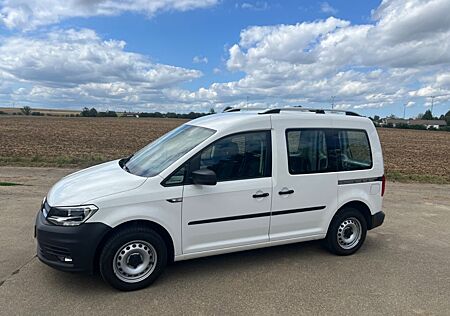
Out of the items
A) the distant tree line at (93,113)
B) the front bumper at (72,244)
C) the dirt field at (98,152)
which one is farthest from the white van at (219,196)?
the distant tree line at (93,113)

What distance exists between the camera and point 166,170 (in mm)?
3703

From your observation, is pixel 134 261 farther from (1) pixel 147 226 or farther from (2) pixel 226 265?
(2) pixel 226 265

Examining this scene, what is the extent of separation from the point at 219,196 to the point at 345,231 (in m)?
2.02

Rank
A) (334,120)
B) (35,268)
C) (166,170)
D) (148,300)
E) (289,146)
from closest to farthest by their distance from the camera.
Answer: (148,300) < (166,170) < (35,268) < (289,146) < (334,120)

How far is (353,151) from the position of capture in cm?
480

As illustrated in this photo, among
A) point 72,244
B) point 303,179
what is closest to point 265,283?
Answer: point 303,179

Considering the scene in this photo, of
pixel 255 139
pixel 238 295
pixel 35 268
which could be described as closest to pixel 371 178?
pixel 255 139

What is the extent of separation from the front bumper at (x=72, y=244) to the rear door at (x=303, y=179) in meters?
2.02

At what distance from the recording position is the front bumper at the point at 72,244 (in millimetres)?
3352

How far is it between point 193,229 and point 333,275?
174cm

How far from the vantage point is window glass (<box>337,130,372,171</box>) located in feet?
15.3

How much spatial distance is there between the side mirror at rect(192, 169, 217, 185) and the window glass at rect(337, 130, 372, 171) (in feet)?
6.33

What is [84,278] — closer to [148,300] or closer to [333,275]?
[148,300]

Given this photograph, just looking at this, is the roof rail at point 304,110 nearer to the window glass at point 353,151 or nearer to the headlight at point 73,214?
the window glass at point 353,151
